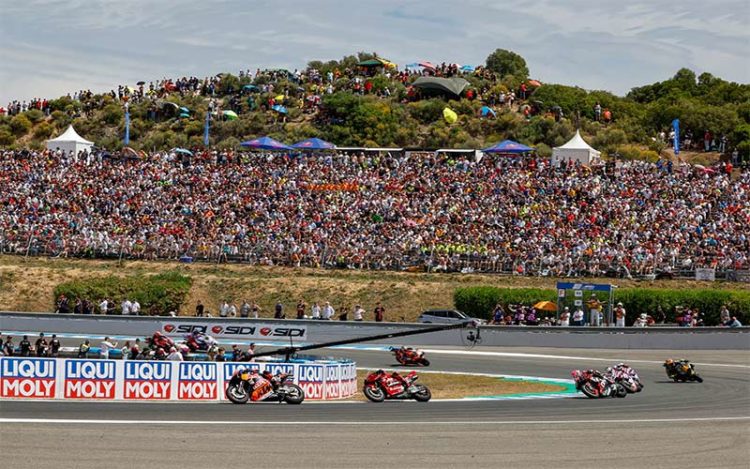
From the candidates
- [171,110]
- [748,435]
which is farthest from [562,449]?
[171,110]

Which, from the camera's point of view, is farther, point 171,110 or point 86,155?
point 171,110

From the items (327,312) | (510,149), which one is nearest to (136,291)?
(327,312)

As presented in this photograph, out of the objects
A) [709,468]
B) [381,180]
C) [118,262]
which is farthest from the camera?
[381,180]

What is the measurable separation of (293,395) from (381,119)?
58.9m

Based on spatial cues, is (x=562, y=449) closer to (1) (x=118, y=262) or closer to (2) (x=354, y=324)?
(2) (x=354, y=324)

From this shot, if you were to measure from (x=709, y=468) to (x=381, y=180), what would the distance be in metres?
39.4

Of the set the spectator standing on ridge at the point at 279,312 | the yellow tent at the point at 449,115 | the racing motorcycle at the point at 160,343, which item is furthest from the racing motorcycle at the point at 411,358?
the yellow tent at the point at 449,115

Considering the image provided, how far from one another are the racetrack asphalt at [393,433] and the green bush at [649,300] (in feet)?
53.2

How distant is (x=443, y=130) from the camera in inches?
3155

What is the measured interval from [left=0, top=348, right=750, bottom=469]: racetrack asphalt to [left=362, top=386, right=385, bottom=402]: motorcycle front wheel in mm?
678

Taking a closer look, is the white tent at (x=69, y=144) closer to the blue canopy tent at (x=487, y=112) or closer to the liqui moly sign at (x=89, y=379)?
the blue canopy tent at (x=487, y=112)

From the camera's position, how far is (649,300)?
1704 inches

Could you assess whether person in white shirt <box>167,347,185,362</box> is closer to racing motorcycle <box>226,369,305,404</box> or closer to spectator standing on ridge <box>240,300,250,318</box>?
racing motorcycle <box>226,369,305,404</box>

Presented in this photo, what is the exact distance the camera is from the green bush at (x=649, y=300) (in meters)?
42.7
